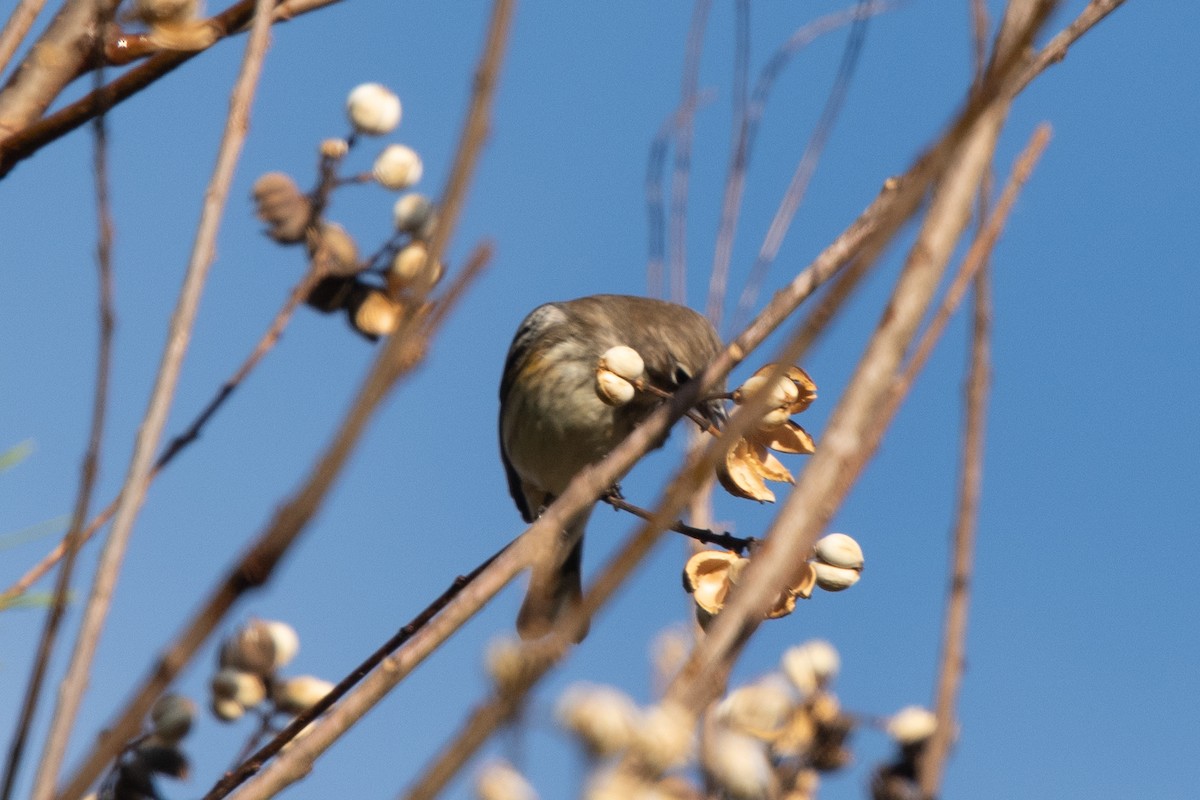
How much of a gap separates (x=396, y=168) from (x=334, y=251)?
0.25 m

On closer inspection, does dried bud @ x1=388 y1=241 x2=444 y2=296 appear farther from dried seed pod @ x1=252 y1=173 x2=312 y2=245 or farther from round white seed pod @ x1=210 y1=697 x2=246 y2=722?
round white seed pod @ x1=210 y1=697 x2=246 y2=722

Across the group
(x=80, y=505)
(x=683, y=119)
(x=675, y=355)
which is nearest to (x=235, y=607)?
(x=80, y=505)

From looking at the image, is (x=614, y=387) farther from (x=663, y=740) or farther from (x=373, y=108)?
(x=663, y=740)

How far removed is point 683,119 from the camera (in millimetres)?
4488

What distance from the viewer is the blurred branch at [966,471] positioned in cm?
145

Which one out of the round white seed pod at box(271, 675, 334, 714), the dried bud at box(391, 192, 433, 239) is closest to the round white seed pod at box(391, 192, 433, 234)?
the dried bud at box(391, 192, 433, 239)

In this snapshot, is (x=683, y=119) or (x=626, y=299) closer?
(x=683, y=119)

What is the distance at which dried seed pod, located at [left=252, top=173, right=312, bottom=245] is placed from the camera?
319cm

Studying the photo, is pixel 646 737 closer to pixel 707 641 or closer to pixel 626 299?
pixel 707 641

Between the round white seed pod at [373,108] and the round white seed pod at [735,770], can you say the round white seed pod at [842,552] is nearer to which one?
the round white seed pod at [735,770]

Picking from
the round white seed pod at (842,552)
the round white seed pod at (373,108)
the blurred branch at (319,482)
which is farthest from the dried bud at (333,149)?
the blurred branch at (319,482)

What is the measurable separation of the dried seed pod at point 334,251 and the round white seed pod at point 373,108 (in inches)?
10.5

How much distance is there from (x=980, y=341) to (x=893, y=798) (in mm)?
564

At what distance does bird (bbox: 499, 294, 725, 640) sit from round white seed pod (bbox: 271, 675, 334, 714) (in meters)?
2.73
